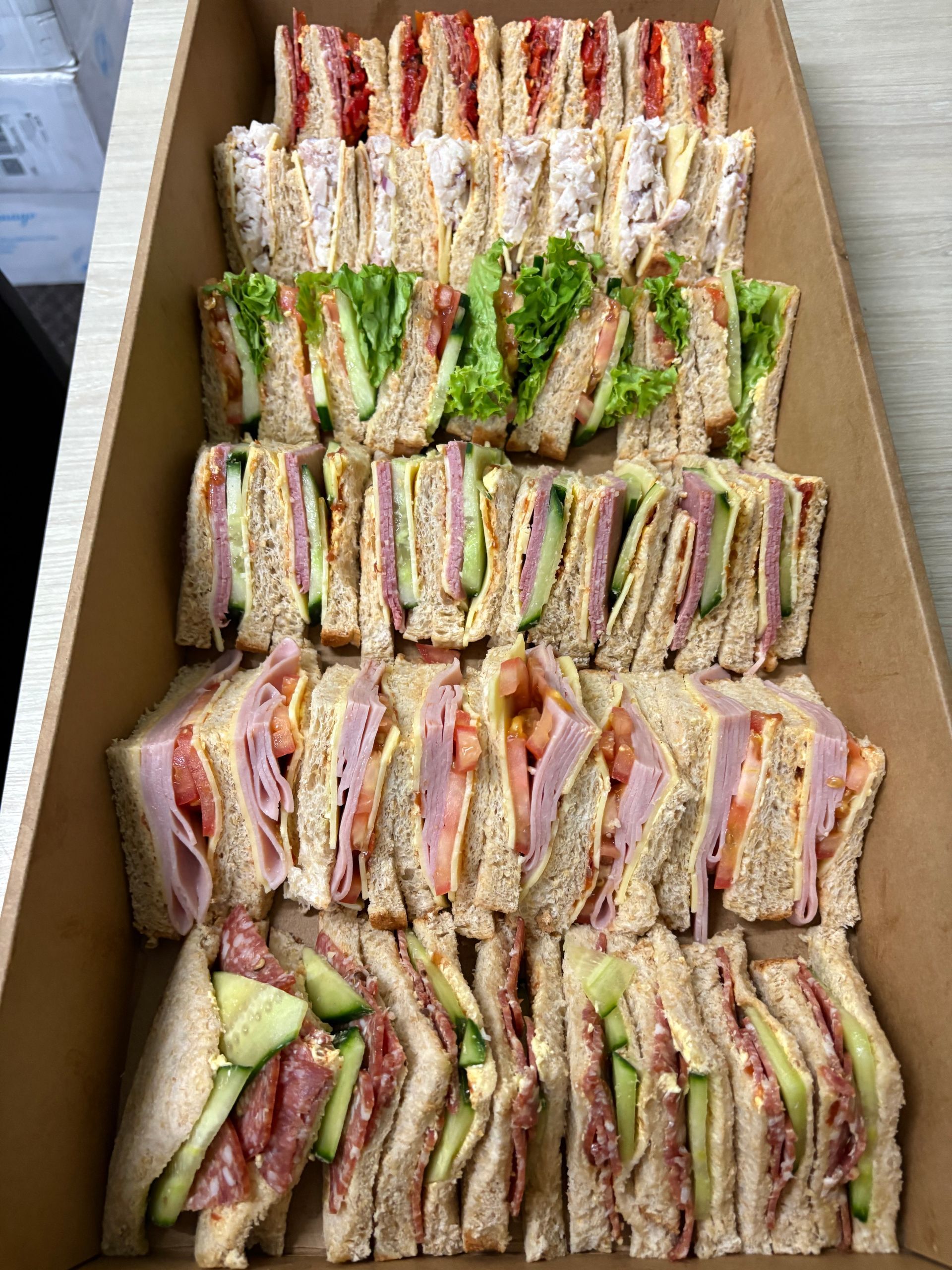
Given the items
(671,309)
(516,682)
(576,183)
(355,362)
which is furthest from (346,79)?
(516,682)

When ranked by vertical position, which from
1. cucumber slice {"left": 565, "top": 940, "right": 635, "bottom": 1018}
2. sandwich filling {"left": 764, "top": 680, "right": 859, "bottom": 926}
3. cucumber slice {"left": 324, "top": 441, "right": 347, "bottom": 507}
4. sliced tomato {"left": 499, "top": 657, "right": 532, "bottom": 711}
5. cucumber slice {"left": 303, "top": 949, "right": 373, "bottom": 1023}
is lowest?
cucumber slice {"left": 565, "top": 940, "right": 635, "bottom": 1018}

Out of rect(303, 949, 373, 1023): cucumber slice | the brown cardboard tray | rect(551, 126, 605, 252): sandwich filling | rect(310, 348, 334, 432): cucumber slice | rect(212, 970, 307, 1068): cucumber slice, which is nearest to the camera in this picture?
the brown cardboard tray

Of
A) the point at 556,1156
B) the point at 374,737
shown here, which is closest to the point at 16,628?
the point at 374,737

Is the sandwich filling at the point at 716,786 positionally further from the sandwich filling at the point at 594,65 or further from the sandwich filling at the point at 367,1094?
the sandwich filling at the point at 594,65

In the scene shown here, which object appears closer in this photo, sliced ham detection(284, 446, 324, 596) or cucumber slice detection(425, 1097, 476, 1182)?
cucumber slice detection(425, 1097, 476, 1182)

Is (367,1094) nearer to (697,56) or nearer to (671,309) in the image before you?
(671,309)

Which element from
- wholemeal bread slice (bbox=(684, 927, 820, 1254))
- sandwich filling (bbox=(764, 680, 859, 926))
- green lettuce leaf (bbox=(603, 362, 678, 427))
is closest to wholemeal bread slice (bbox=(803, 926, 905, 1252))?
wholemeal bread slice (bbox=(684, 927, 820, 1254))

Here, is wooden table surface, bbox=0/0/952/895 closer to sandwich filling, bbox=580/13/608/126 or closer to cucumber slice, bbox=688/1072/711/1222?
sandwich filling, bbox=580/13/608/126

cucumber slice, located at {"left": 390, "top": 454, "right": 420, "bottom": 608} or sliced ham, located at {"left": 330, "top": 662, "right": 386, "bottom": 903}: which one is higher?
cucumber slice, located at {"left": 390, "top": 454, "right": 420, "bottom": 608}
